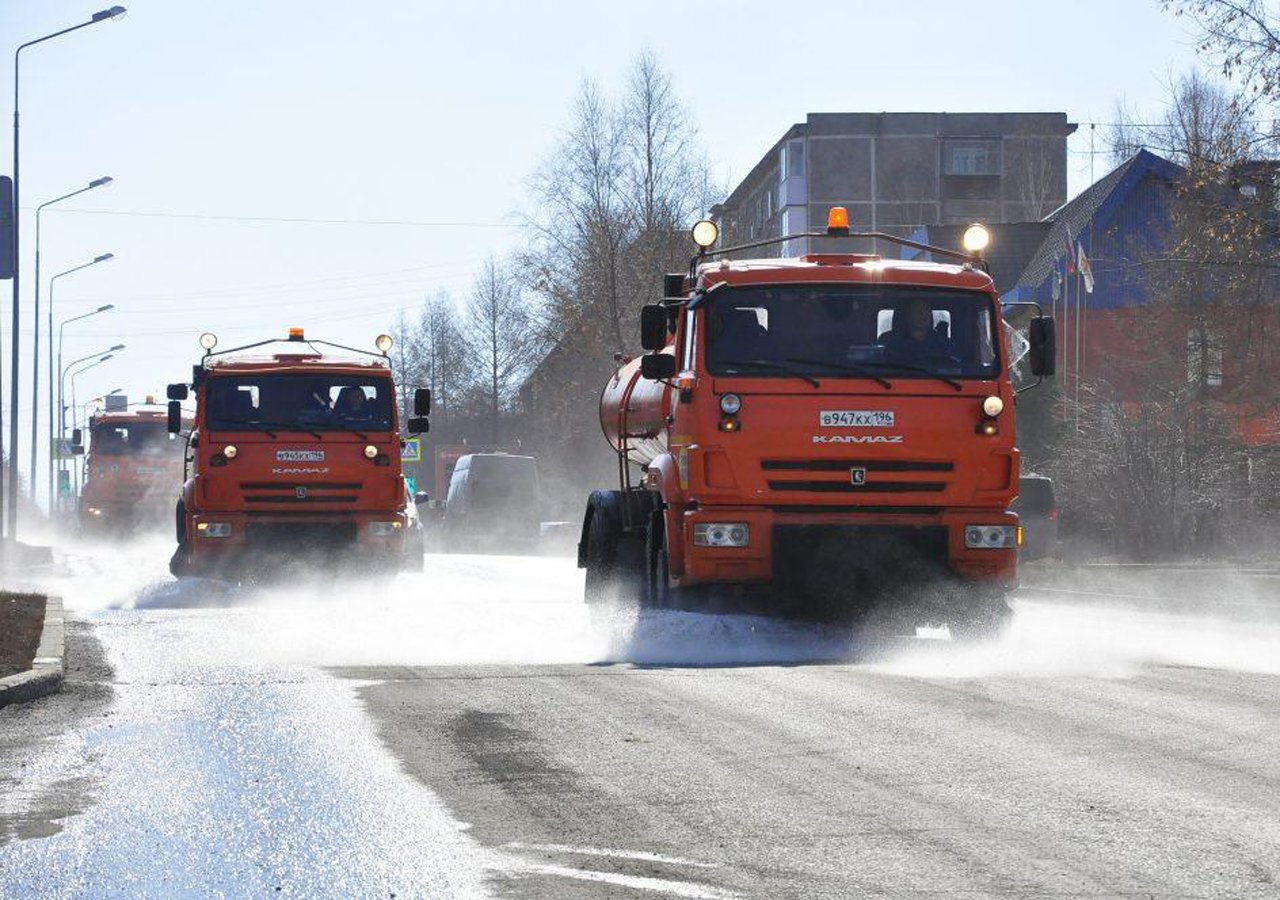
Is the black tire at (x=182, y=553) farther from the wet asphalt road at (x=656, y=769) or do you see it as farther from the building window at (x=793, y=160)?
the building window at (x=793, y=160)

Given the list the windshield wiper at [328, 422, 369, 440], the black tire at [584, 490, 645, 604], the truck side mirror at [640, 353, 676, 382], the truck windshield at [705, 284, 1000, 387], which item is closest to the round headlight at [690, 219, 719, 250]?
the truck side mirror at [640, 353, 676, 382]

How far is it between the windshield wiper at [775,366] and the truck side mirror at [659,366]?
630mm

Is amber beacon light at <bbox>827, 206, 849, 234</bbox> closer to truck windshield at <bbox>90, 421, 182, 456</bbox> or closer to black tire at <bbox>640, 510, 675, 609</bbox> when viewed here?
black tire at <bbox>640, 510, 675, 609</bbox>

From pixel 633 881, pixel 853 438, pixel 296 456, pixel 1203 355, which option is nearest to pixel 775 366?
pixel 853 438

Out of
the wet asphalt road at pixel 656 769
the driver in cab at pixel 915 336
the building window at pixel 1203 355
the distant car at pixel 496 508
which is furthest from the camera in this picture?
the distant car at pixel 496 508

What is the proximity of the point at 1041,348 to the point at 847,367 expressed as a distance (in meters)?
1.60

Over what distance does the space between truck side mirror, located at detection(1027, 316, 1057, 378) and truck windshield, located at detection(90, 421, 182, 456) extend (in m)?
31.7

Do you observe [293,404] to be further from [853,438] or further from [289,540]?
[853,438]

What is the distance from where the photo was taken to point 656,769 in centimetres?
812

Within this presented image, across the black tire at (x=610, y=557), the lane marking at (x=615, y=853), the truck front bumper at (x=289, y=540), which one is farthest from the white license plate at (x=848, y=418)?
the truck front bumper at (x=289, y=540)

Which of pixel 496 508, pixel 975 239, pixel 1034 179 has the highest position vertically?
pixel 1034 179

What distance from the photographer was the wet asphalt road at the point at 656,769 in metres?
6.12

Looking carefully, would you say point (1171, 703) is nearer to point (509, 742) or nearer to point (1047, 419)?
point (509, 742)

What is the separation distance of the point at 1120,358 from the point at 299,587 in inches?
1235
